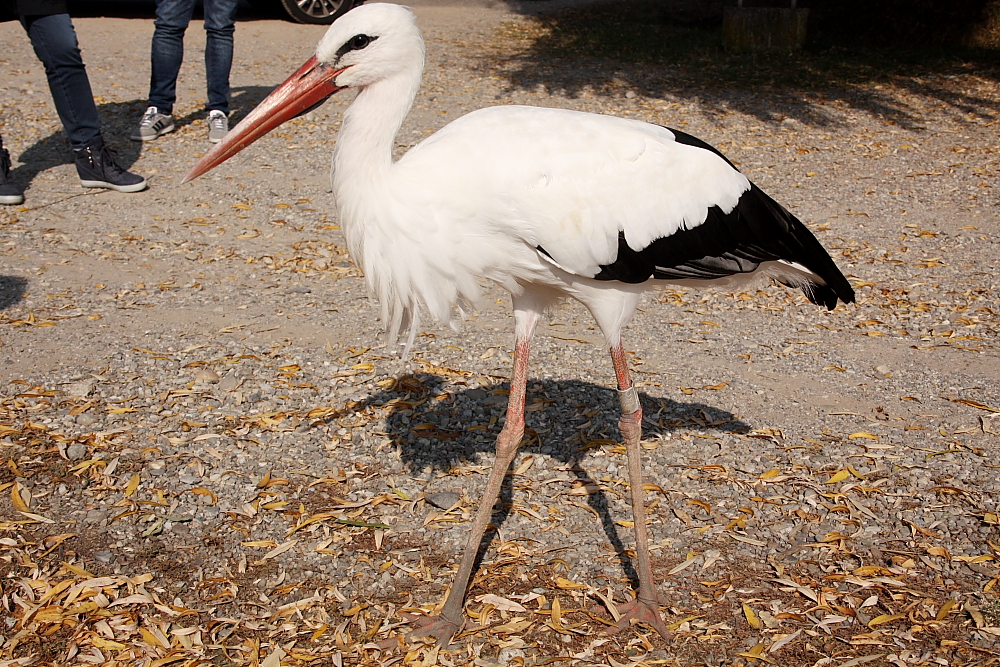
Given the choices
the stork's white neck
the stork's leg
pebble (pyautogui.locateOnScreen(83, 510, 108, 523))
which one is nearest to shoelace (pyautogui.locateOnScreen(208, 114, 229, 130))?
pebble (pyautogui.locateOnScreen(83, 510, 108, 523))

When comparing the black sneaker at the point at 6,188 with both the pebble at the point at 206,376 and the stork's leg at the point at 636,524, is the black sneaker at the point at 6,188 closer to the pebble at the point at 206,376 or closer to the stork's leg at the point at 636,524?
the pebble at the point at 206,376

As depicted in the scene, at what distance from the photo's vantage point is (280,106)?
9.00 feet

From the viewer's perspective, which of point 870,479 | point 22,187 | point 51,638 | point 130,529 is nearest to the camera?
point 51,638

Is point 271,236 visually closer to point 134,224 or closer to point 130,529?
point 134,224

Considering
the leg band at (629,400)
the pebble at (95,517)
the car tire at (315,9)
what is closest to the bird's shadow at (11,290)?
the pebble at (95,517)

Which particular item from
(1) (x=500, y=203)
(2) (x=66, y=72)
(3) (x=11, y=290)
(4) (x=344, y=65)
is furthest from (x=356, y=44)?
(2) (x=66, y=72)

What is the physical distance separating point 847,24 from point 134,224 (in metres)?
10.7

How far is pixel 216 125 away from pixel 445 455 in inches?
190

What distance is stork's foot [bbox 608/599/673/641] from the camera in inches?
113

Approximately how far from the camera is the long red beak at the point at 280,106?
8.90ft

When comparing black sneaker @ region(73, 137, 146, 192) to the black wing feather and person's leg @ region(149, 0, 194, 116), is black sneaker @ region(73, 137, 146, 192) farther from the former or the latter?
the black wing feather

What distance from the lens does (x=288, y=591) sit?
301 centimetres

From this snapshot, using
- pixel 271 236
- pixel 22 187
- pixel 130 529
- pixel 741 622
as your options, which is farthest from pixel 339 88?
pixel 22 187

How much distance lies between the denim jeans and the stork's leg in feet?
15.1
